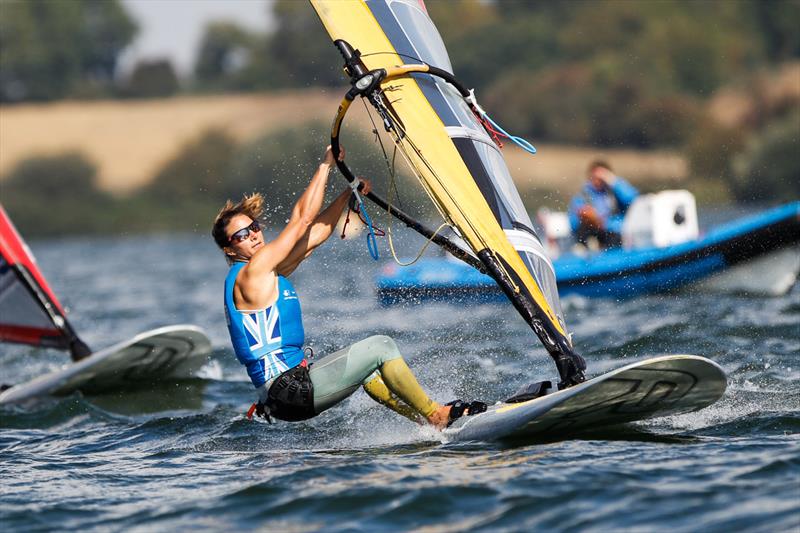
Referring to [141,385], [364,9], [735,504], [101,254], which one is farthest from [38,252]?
[735,504]

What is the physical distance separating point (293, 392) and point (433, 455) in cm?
74

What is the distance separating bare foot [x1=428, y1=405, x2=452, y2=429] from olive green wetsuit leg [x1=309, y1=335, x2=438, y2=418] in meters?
0.07

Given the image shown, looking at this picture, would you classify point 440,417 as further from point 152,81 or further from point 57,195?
point 152,81

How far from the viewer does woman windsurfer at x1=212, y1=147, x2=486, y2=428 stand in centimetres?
576

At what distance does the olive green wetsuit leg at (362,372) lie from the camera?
19.0 ft

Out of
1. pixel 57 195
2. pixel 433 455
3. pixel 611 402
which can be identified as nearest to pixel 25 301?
pixel 433 455

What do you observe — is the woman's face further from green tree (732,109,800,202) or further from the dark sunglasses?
green tree (732,109,800,202)

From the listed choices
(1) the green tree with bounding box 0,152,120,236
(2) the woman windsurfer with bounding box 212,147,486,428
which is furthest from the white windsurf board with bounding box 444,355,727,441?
(1) the green tree with bounding box 0,152,120,236

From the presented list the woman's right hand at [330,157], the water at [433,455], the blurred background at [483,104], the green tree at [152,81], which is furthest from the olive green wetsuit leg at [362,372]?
the green tree at [152,81]

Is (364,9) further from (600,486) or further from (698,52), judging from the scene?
(698,52)

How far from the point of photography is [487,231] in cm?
602

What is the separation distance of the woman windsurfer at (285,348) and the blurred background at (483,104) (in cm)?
2418

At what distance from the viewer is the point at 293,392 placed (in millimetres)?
5758

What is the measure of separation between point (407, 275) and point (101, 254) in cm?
2030
